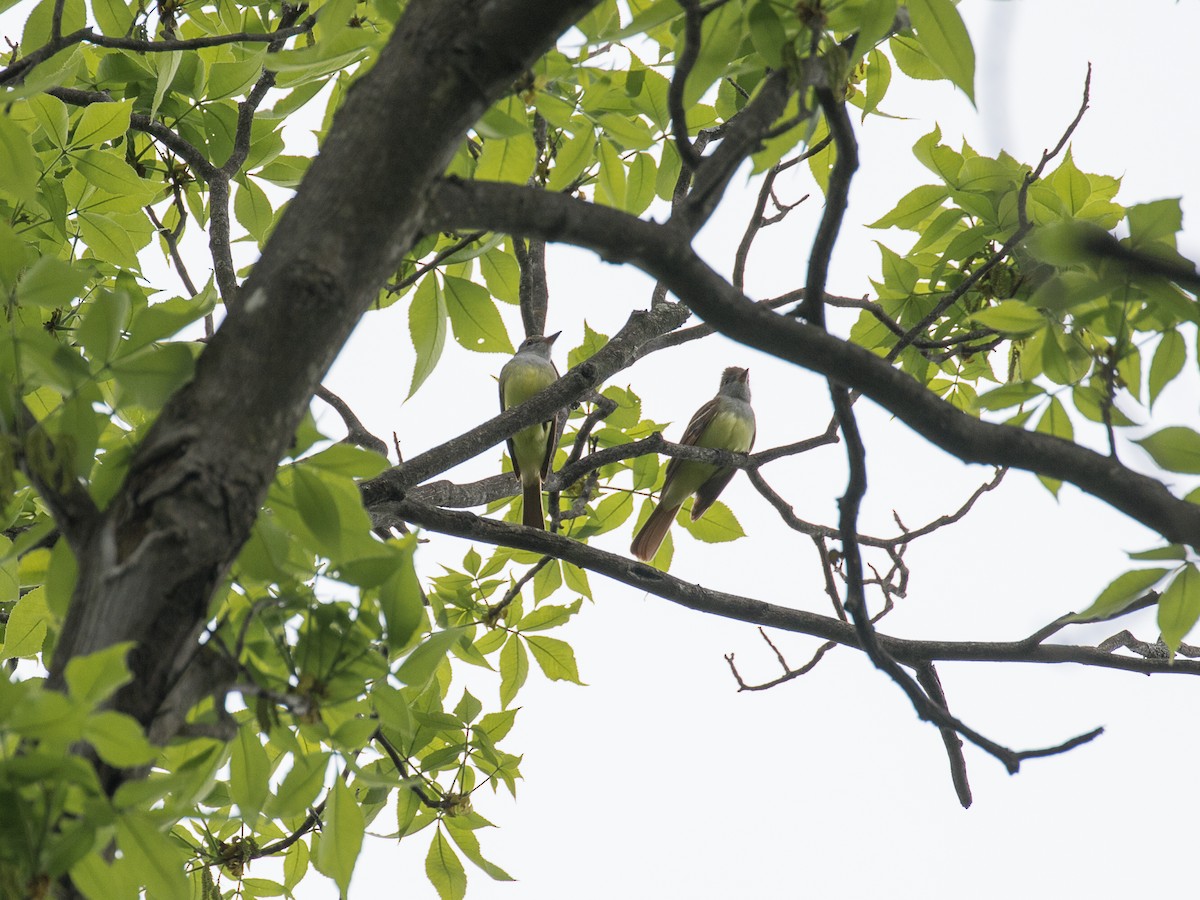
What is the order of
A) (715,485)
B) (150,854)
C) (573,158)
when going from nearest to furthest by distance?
(150,854)
(573,158)
(715,485)

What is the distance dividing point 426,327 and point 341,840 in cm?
172

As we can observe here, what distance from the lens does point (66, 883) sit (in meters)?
1.35

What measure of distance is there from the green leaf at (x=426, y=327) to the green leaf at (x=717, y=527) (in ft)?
6.40

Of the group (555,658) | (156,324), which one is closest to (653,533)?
(555,658)

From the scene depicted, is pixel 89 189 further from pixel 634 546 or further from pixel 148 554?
pixel 634 546

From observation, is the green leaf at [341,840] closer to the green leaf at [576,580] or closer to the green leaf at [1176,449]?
the green leaf at [1176,449]

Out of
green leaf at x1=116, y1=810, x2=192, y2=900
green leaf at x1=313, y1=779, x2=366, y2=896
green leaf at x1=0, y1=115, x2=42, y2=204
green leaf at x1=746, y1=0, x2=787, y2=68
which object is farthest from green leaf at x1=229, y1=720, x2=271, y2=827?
green leaf at x1=746, y1=0, x2=787, y2=68

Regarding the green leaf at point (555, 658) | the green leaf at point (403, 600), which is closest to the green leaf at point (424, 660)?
the green leaf at point (403, 600)

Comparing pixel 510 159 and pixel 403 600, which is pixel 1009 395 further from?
pixel 403 600

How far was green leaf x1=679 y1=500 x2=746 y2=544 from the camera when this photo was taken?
4816mm

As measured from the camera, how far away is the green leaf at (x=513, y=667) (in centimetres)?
421

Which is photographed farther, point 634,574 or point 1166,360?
point 634,574

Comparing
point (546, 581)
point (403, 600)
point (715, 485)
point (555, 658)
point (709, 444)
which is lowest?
point (403, 600)

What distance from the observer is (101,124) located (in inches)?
134
